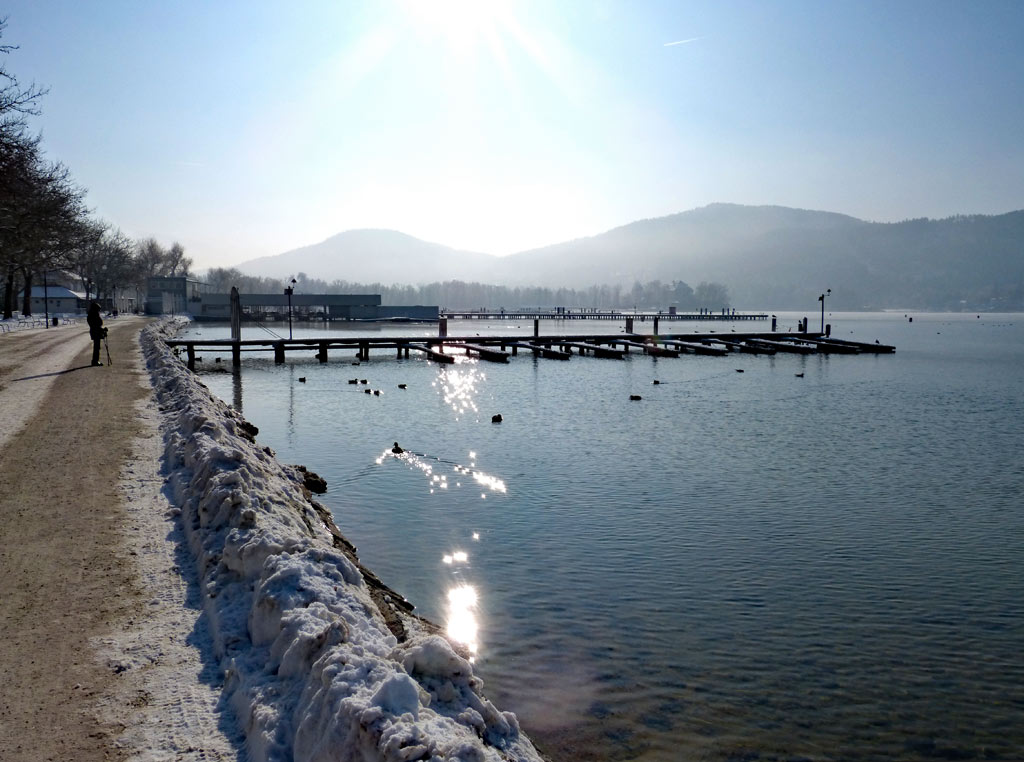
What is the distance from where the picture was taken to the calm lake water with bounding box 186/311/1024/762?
8.26 meters

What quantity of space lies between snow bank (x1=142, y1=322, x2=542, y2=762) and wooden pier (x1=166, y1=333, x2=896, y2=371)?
4724cm

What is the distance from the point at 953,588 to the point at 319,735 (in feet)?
35.9

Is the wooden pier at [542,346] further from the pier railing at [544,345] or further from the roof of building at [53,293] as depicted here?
the roof of building at [53,293]

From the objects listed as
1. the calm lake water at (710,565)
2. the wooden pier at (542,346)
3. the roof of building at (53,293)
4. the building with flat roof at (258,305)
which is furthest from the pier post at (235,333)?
the building with flat roof at (258,305)

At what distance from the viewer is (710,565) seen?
42.0 feet

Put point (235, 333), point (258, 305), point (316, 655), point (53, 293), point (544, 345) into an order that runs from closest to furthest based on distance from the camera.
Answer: point (316, 655) → point (235, 333) → point (544, 345) → point (53, 293) → point (258, 305)

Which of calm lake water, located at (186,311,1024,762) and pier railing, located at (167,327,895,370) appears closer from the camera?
calm lake water, located at (186,311,1024,762)

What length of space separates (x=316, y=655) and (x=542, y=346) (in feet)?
203

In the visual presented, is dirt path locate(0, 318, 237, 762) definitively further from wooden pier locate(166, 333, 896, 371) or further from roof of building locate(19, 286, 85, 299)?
roof of building locate(19, 286, 85, 299)

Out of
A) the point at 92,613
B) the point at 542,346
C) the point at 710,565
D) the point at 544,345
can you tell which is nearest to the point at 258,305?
the point at 544,345

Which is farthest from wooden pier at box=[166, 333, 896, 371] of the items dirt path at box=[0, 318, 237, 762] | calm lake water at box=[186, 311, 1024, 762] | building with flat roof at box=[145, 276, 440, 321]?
building with flat roof at box=[145, 276, 440, 321]

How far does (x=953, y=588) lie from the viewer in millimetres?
12039

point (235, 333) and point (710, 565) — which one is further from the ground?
point (235, 333)

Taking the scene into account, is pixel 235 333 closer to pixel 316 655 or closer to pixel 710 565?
pixel 710 565
